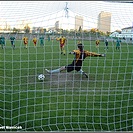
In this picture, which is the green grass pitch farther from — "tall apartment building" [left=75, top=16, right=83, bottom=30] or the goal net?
"tall apartment building" [left=75, top=16, right=83, bottom=30]

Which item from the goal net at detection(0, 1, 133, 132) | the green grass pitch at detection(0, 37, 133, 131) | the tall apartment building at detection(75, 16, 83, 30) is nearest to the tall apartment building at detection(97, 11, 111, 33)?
the goal net at detection(0, 1, 133, 132)

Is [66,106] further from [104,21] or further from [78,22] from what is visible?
[104,21]

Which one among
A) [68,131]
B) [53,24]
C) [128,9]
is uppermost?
[128,9]

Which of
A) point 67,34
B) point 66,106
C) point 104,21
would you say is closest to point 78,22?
point 67,34

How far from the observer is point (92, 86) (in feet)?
23.4

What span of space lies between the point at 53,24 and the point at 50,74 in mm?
3730

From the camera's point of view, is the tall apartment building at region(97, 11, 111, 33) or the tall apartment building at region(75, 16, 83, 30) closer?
the tall apartment building at region(75, 16, 83, 30)

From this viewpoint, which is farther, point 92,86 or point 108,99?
point 92,86

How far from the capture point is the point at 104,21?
16.3 ft

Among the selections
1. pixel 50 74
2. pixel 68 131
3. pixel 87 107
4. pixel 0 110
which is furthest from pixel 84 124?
pixel 50 74

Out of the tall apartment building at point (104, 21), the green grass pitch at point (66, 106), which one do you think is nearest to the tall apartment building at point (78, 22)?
the tall apartment building at point (104, 21)

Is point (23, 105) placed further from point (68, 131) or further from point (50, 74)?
point (50, 74)

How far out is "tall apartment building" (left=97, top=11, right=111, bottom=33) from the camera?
494 cm

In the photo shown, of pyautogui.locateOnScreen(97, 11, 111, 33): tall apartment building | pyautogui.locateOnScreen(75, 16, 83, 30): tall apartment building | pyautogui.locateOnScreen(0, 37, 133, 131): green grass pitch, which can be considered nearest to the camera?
pyautogui.locateOnScreen(0, 37, 133, 131): green grass pitch
